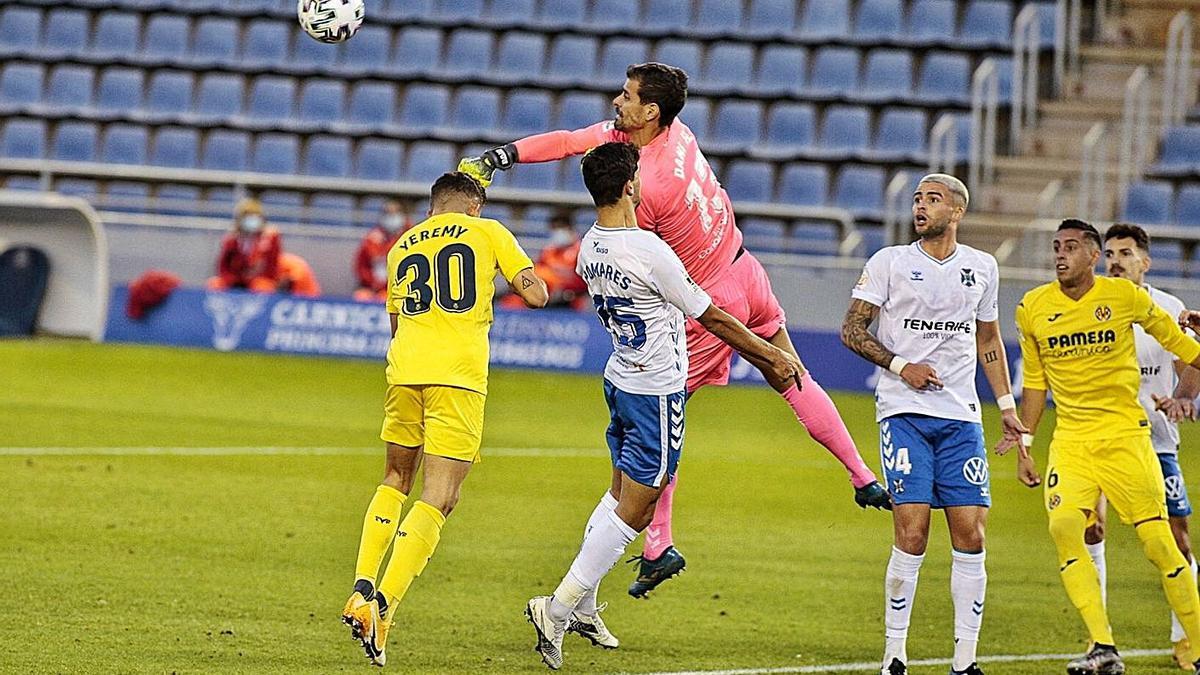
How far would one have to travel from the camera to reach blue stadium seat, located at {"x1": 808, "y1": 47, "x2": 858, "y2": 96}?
24984mm

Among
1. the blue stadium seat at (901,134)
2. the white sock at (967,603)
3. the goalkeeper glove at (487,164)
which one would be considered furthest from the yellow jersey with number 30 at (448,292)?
the blue stadium seat at (901,134)

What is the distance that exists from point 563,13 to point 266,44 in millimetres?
4595

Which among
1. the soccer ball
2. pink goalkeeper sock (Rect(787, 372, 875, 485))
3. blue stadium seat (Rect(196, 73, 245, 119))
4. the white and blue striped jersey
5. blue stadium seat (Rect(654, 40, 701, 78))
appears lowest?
pink goalkeeper sock (Rect(787, 372, 875, 485))

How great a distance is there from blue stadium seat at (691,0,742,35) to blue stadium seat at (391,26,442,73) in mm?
3851

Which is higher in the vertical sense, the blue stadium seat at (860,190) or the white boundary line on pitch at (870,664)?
the blue stadium seat at (860,190)

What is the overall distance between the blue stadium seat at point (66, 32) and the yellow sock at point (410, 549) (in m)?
22.1

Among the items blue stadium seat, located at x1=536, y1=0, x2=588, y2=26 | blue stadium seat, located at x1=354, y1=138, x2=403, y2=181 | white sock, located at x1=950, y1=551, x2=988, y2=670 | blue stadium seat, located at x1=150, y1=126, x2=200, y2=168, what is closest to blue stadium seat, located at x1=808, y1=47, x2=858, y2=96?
blue stadium seat, located at x1=536, y1=0, x2=588, y2=26

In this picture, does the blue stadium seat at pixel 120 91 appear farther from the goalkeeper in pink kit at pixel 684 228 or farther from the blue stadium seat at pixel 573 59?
the goalkeeper in pink kit at pixel 684 228

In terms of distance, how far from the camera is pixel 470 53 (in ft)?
87.8

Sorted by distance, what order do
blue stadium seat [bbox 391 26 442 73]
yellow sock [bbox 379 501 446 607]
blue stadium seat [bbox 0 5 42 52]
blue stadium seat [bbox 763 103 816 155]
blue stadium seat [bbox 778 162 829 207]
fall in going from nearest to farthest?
yellow sock [bbox 379 501 446 607], blue stadium seat [bbox 778 162 829 207], blue stadium seat [bbox 763 103 816 155], blue stadium seat [bbox 391 26 442 73], blue stadium seat [bbox 0 5 42 52]

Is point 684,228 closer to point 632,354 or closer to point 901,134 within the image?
point 632,354

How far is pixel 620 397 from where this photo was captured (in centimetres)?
774

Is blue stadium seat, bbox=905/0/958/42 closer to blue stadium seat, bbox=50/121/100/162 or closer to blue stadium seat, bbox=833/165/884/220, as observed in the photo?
blue stadium seat, bbox=833/165/884/220

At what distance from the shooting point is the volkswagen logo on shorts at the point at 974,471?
7781 millimetres
